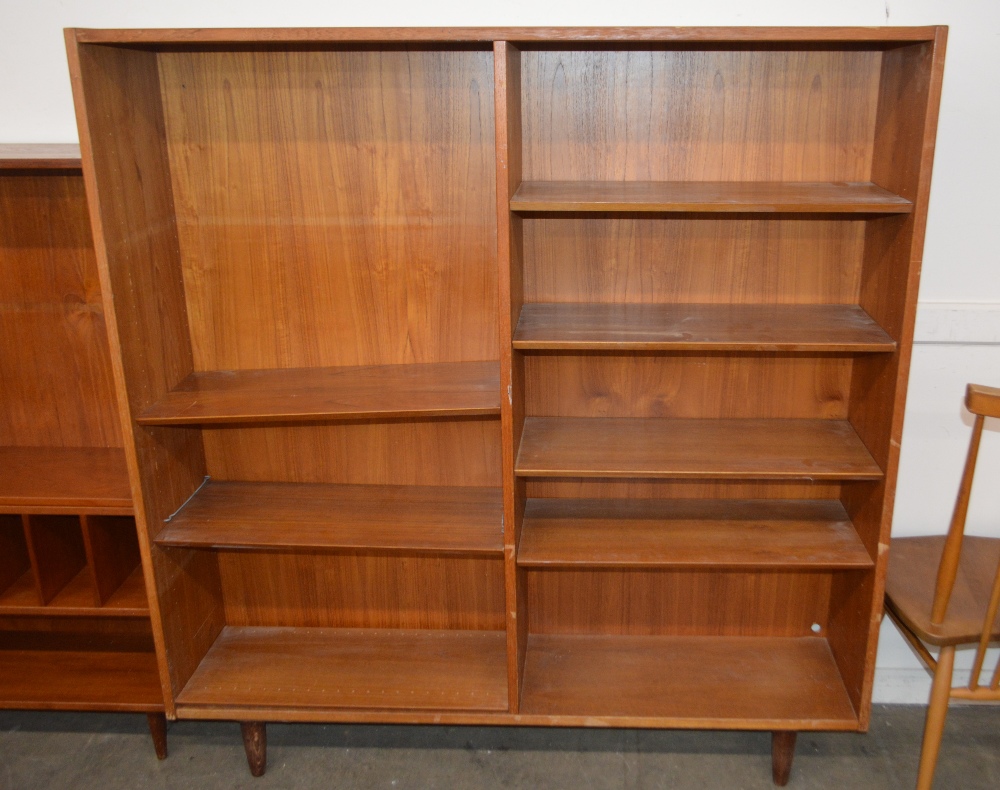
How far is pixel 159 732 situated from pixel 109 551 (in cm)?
53

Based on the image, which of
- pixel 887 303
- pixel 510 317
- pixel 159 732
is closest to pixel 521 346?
pixel 510 317

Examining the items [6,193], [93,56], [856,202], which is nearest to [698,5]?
[856,202]

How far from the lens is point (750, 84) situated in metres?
2.12

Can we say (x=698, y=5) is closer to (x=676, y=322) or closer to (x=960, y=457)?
(x=676, y=322)

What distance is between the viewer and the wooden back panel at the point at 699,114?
6.91 feet

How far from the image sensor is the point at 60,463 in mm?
2420

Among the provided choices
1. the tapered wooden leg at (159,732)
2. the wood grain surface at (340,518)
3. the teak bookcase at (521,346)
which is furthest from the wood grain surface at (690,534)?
the tapered wooden leg at (159,732)

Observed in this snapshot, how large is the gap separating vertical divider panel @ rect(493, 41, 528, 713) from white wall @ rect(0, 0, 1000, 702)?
336 mm

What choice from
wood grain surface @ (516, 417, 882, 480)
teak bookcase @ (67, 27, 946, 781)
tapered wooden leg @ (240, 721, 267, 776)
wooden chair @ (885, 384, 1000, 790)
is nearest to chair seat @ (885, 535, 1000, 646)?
wooden chair @ (885, 384, 1000, 790)

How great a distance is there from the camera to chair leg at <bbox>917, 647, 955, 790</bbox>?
2.15 m

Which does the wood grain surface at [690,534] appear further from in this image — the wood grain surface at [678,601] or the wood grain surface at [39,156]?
the wood grain surface at [39,156]

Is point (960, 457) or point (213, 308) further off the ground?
point (213, 308)

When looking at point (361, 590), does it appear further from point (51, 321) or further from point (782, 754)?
point (782, 754)

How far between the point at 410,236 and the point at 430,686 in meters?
1.16
